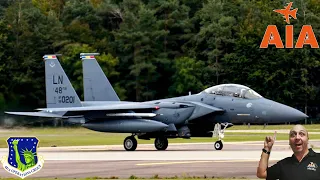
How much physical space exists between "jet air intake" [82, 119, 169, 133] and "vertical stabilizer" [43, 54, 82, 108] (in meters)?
2.77

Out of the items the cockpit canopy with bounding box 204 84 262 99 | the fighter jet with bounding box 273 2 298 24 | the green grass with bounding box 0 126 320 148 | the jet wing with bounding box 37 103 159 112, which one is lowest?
the green grass with bounding box 0 126 320 148

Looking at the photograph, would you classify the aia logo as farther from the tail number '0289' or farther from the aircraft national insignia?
the aircraft national insignia

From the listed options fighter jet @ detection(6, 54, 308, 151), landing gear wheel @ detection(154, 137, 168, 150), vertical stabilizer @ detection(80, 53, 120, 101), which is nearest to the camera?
fighter jet @ detection(6, 54, 308, 151)

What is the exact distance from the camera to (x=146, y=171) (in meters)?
19.5

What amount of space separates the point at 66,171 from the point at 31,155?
405 cm

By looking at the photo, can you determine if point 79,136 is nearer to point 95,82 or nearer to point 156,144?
point 95,82

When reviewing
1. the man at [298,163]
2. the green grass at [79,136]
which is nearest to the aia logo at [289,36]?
the green grass at [79,136]

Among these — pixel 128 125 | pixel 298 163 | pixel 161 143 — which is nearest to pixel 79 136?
pixel 161 143

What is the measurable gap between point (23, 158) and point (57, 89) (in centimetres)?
1883

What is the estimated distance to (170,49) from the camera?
87188mm

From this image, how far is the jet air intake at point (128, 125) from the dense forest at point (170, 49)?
4522 centimetres

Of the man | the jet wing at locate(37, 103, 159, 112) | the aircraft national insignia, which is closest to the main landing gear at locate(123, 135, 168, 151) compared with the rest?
the jet wing at locate(37, 103, 159, 112)

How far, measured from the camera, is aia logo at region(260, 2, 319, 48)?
78062 mm

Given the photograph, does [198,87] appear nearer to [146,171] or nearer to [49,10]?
[49,10]
